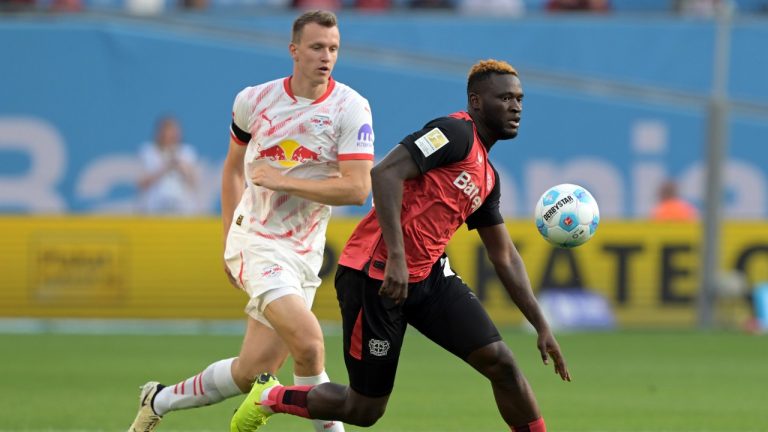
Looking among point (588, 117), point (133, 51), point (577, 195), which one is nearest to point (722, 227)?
point (588, 117)

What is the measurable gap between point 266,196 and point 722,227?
40.7 feet

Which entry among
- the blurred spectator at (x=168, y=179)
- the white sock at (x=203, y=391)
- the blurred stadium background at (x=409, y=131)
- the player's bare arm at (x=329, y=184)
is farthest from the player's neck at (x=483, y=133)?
the blurred spectator at (x=168, y=179)

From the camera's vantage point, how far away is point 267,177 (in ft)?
25.7

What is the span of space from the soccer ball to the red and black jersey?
0.34 m

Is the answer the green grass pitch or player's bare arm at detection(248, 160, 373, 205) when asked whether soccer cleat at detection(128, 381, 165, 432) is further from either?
player's bare arm at detection(248, 160, 373, 205)

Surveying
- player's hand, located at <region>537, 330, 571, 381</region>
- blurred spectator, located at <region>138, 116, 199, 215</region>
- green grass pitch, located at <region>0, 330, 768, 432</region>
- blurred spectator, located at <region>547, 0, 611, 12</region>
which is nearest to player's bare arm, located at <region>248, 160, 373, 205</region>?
player's hand, located at <region>537, 330, 571, 381</region>

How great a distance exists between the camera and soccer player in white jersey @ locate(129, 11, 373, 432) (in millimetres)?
7852

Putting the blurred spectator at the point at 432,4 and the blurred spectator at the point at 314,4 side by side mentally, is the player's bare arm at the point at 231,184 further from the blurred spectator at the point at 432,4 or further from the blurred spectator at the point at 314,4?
the blurred spectator at the point at 432,4

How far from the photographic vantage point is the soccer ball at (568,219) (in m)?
7.39

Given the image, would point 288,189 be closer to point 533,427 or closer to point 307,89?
point 307,89

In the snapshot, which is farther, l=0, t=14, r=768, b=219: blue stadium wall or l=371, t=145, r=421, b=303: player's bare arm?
l=0, t=14, r=768, b=219: blue stadium wall

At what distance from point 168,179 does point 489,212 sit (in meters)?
12.4

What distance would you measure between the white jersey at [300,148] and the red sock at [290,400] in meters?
0.84

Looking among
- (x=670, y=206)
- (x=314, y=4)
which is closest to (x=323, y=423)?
(x=670, y=206)
